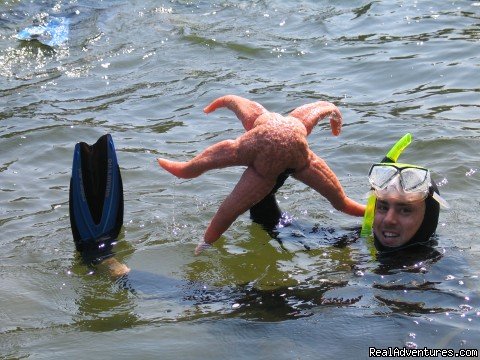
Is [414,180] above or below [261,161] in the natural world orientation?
below

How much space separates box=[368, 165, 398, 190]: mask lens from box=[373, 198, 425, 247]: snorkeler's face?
0.11 meters

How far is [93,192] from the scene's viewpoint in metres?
5.80

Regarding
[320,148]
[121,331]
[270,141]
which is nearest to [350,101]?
[320,148]

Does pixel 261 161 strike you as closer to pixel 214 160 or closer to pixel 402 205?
pixel 214 160

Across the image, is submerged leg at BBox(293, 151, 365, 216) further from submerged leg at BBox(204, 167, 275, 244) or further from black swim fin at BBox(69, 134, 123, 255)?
black swim fin at BBox(69, 134, 123, 255)

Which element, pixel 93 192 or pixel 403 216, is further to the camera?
pixel 93 192

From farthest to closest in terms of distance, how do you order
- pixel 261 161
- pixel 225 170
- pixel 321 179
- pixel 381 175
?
pixel 225 170
pixel 381 175
pixel 321 179
pixel 261 161

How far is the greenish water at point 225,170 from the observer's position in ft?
15.3

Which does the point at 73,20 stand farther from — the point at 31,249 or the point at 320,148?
the point at 31,249

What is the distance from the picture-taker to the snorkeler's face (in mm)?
5430

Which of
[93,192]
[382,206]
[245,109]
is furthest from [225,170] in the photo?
[382,206]

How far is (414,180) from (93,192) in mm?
2240

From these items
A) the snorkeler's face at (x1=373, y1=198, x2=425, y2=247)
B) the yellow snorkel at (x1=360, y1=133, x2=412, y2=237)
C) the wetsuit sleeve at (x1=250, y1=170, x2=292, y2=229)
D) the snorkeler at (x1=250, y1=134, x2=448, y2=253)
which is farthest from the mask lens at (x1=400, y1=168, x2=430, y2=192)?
the wetsuit sleeve at (x1=250, y1=170, x2=292, y2=229)

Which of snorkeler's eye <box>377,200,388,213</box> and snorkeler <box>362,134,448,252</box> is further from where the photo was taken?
snorkeler's eye <box>377,200,388,213</box>
